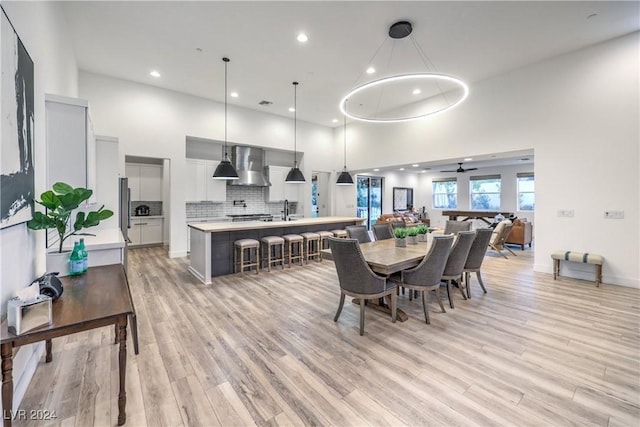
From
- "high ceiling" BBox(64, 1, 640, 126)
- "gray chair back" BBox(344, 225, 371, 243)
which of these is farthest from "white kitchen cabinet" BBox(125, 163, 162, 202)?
"gray chair back" BBox(344, 225, 371, 243)

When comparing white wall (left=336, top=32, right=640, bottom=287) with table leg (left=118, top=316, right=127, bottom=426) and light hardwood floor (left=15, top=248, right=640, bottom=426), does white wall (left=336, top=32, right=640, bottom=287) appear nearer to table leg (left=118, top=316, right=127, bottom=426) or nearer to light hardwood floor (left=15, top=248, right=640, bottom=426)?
light hardwood floor (left=15, top=248, right=640, bottom=426)

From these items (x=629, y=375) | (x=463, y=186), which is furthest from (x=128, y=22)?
(x=463, y=186)

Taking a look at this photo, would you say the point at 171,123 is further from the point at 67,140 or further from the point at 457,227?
the point at 457,227

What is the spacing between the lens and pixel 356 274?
2803 millimetres

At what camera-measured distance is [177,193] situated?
251 inches

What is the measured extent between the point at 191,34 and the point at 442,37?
3739mm

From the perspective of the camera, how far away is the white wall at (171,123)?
18.0 feet

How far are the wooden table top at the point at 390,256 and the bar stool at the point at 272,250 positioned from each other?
2.09 metres

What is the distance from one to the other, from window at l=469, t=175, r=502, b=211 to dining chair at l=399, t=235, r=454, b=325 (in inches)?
380

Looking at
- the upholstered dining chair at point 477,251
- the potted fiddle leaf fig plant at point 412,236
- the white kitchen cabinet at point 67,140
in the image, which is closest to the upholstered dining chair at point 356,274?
the potted fiddle leaf fig plant at point 412,236

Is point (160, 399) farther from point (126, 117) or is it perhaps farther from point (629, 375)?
point (126, 117)

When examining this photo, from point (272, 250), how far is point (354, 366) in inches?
151

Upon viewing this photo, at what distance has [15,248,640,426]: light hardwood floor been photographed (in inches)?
69.4

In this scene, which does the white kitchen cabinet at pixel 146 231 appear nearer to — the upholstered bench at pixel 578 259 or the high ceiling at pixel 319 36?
the high ceiling at pixel 319 36
